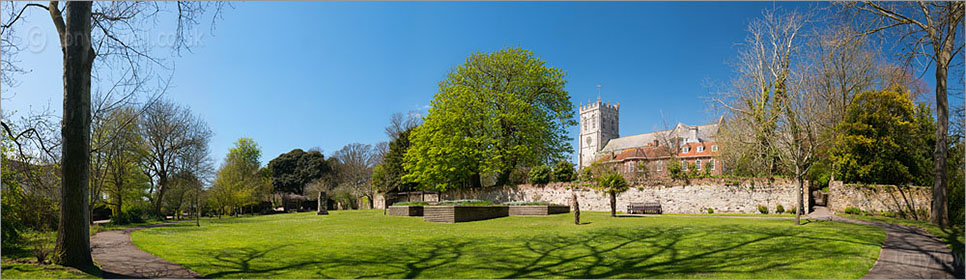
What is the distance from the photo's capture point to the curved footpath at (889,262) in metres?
7.07

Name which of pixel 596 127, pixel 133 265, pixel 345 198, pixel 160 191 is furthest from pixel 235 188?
pixel 596 127

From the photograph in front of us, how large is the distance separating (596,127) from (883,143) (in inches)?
4200

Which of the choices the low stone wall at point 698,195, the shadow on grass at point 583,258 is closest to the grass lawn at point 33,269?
the shadow on grass at point 583,258

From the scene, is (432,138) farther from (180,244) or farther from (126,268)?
(126,268)

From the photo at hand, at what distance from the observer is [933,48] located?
536 inches

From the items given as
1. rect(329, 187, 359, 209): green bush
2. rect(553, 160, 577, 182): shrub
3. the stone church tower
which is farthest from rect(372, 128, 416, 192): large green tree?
the stone church tower

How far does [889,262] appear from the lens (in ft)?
25.7

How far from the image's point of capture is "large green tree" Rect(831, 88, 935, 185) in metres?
18.3

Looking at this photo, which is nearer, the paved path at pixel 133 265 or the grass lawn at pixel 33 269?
the grass lawn at pixel 33 269

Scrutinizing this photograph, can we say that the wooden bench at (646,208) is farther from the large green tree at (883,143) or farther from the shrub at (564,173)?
the large green tree at (883,143)

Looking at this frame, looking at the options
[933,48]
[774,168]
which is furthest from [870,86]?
[933,48]

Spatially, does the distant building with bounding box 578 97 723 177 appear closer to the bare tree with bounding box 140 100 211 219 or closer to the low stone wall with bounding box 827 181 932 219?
the low stone wall with bounding box 827 181 932 219

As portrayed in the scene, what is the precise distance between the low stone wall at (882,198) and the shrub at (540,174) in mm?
15209

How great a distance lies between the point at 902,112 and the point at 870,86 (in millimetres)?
8767
